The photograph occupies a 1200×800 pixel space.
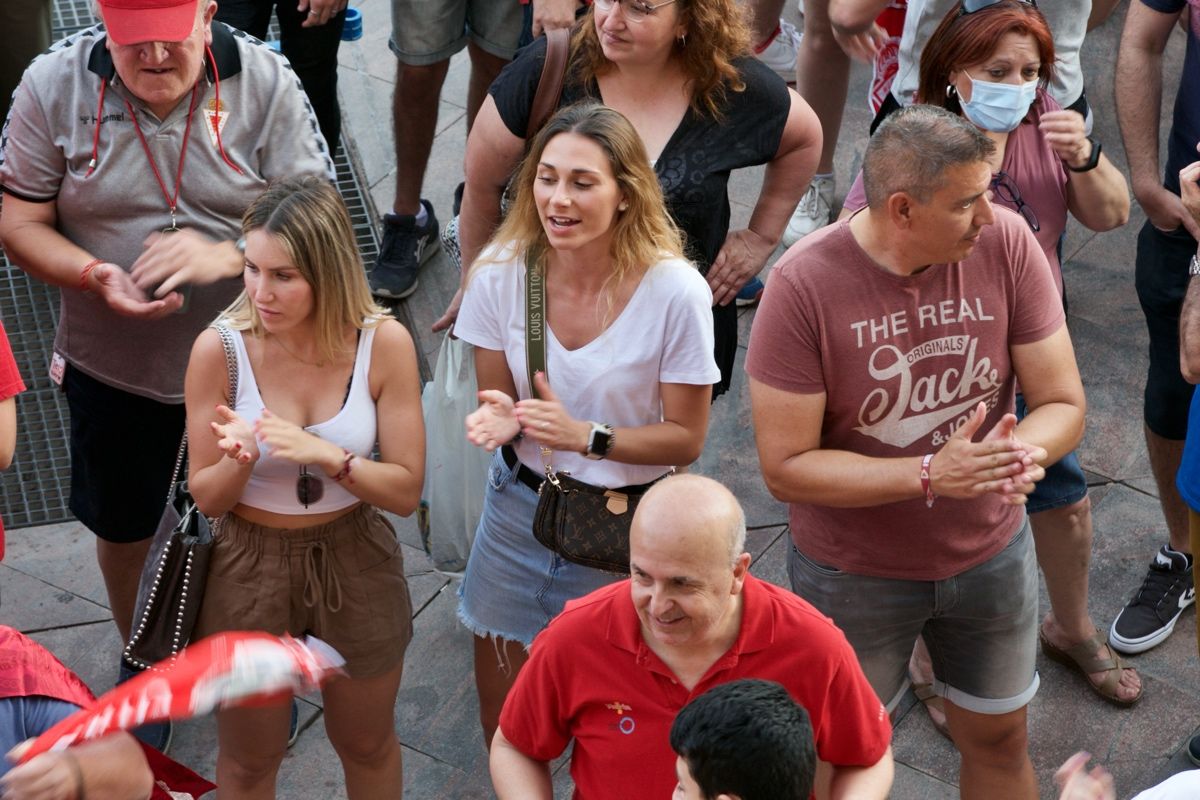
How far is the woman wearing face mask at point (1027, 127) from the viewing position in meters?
4.14

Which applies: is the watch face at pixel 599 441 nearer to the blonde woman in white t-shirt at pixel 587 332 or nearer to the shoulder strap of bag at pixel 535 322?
the blonde woman in white t-shirt at pixel 587 332

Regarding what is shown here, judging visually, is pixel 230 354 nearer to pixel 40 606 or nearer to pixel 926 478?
pixel 926 478

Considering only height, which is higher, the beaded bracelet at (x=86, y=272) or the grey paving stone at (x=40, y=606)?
the beaded bracelet at (x=86, y=272)

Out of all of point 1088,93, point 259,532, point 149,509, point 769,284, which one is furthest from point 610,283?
point 1088,93

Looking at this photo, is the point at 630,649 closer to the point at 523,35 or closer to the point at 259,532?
the point at 259,532

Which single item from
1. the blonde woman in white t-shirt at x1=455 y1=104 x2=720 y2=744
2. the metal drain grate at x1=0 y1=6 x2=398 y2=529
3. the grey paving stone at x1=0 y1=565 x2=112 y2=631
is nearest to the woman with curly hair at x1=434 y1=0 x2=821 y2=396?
the blonde woman in white t-shirt at x1=455 y1=104 x2=720 y2=744

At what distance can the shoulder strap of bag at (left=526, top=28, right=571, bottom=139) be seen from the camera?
4.30 metres

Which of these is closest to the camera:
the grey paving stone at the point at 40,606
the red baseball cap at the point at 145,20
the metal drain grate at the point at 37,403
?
the red baseball cap at the point at 145,20

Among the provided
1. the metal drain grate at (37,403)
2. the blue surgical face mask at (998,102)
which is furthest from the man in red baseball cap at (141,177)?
the blue surgical face mask at (998,102)

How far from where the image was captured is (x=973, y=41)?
415cm

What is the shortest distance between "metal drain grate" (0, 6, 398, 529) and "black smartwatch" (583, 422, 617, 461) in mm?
2135

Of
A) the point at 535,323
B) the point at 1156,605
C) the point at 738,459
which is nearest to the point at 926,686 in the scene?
the point at 1156,605

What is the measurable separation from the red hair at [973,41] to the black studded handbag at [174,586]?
1995 mm

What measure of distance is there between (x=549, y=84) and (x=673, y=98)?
0.34 m
